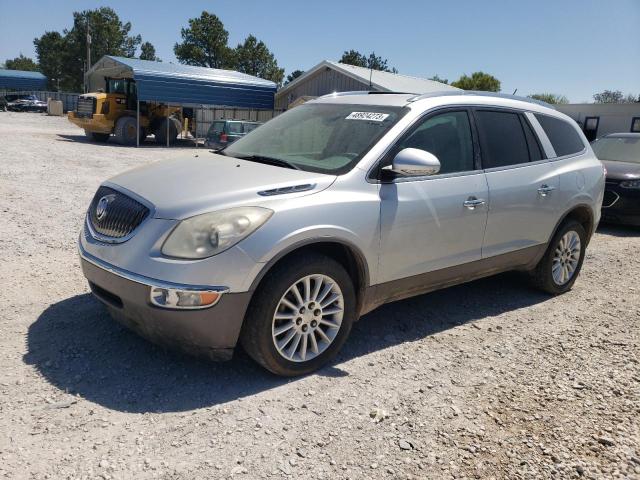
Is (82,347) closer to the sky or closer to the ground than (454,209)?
closer to the ground

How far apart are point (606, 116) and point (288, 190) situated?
28.2 metres

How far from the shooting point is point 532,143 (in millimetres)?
4727

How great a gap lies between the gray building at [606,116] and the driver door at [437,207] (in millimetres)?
25061

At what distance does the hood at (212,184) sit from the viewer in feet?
10.00

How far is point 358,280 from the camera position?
3.59 metres

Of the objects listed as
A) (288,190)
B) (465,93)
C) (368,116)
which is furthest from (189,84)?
(288,190)

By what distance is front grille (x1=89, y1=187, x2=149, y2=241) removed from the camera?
315 centimetres

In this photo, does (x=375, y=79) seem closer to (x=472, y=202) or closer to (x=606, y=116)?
(x=606, y=116)

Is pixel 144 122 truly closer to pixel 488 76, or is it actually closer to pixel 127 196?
pixel 127 196

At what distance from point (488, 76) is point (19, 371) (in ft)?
216

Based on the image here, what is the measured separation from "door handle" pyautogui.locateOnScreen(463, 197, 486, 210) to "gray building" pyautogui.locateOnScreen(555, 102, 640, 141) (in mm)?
25117

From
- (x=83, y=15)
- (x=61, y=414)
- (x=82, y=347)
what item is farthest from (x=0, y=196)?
(x=83, y=15)

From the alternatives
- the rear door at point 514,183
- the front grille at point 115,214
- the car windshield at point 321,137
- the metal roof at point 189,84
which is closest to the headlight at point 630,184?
the rear door at point 514,183

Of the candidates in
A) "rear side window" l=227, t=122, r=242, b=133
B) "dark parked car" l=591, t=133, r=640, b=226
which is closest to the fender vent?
"dark parked car" l=591, t=133, r=640, b=226
